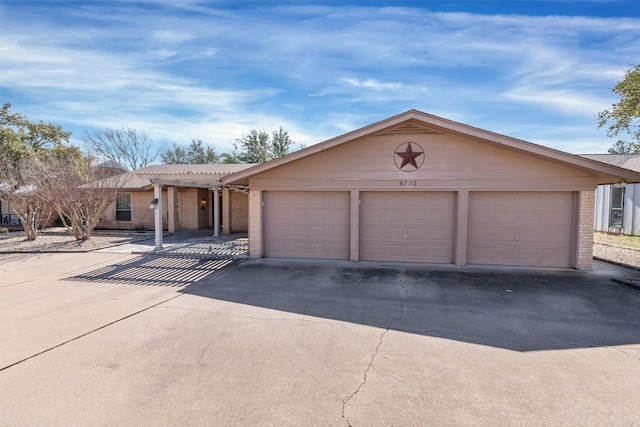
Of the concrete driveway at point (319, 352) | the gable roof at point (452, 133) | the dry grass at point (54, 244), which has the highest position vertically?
the gable roof at point (452, 133)

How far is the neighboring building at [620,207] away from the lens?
15.7m

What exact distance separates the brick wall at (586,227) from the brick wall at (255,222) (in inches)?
361

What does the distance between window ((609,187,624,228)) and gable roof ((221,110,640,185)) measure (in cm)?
938

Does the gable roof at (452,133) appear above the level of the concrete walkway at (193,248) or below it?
above

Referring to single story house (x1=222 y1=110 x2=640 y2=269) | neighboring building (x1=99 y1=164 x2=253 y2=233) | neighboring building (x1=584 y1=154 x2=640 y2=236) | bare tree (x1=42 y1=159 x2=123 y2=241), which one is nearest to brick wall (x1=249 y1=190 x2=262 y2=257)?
single story house (x1=222 y1=110 x2=640 y2=269)

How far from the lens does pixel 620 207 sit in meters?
16.6

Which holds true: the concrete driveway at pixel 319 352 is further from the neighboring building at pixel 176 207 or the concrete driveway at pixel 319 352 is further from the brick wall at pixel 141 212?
the brick wall at pixel 141 212

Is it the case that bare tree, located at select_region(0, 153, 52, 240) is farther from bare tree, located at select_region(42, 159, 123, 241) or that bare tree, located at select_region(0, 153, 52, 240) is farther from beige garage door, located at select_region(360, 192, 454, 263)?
beige garage door, located at select_region(360, 192, 454, 263)

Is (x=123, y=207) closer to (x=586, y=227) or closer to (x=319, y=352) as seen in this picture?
(x=319, y=352)

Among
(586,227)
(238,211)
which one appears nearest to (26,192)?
(238,211)

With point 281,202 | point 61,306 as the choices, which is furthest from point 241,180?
point 61,306

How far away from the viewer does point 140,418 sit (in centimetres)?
279

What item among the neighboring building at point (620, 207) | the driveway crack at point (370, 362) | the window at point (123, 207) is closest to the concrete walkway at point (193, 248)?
the window at point (123, 207)

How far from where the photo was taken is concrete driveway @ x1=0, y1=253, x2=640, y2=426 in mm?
2926
